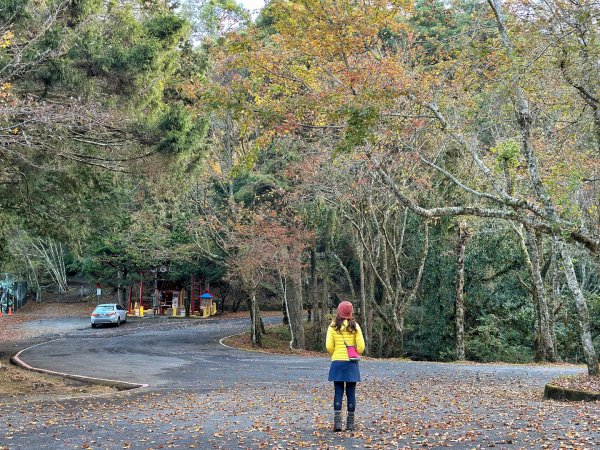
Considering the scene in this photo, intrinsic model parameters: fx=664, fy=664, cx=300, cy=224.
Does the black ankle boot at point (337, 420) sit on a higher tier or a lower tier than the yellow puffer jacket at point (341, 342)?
lower

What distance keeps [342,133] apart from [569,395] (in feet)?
22.1

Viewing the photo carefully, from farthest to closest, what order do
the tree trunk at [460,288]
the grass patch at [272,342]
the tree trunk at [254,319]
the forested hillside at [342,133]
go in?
the tree trunk at [254,319]
the grass patch at [272,342]
the tree trunk at [460,288]
the forested hillside at [342,133]

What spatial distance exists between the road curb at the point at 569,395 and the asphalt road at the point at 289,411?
0.42 meters

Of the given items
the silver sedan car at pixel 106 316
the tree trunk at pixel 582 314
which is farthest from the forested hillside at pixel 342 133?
the silver sedan car at pixel 106 316

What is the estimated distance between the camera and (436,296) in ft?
100

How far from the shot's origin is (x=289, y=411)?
1080 centimetres

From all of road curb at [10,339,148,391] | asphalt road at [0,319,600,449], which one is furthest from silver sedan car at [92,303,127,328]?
road curb at [10,339,148,391]

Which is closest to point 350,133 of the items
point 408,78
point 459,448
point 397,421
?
point 408,78

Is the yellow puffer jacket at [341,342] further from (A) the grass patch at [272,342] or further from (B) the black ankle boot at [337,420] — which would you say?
(A) the grass patch at [272,342]

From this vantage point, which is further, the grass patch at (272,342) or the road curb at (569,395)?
the grass patch at (272,342)

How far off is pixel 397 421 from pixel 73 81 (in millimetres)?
9497

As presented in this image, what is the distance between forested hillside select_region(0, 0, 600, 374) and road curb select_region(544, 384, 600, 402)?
222cm

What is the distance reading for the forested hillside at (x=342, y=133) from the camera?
11.6m

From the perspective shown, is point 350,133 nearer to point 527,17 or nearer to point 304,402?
point 527,17
